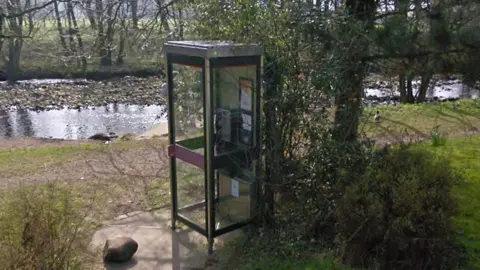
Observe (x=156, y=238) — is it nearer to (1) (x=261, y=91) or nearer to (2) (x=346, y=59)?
(1) (x=261, y=91)

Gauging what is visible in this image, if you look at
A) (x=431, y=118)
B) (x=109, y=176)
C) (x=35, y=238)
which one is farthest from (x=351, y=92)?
(x=431, y=118)

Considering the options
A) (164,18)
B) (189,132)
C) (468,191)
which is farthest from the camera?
(164,18)

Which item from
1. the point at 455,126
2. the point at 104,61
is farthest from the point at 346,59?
the point at 104,61

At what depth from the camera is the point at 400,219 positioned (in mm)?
3385

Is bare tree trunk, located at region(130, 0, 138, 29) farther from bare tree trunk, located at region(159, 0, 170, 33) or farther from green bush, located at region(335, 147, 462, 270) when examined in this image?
green bush, located at region(335, 147, 462, 270)

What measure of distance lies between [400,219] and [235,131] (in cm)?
163

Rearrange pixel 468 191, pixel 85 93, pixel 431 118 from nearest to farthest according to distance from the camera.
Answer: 1. pixel 468 191
2. pixel 431 118
3. pixel 85 93

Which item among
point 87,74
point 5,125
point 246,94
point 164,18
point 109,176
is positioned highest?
point 164,18

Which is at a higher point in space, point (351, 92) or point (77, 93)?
point (351, 92)

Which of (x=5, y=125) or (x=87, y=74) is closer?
(x=5, y=125)

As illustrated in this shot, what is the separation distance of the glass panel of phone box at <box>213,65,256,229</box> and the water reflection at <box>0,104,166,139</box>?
8249mm

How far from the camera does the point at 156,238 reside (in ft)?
15.2

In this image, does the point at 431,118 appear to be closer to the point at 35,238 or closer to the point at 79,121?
the point at 35,238

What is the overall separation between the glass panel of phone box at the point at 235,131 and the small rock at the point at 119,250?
2.53 feet
